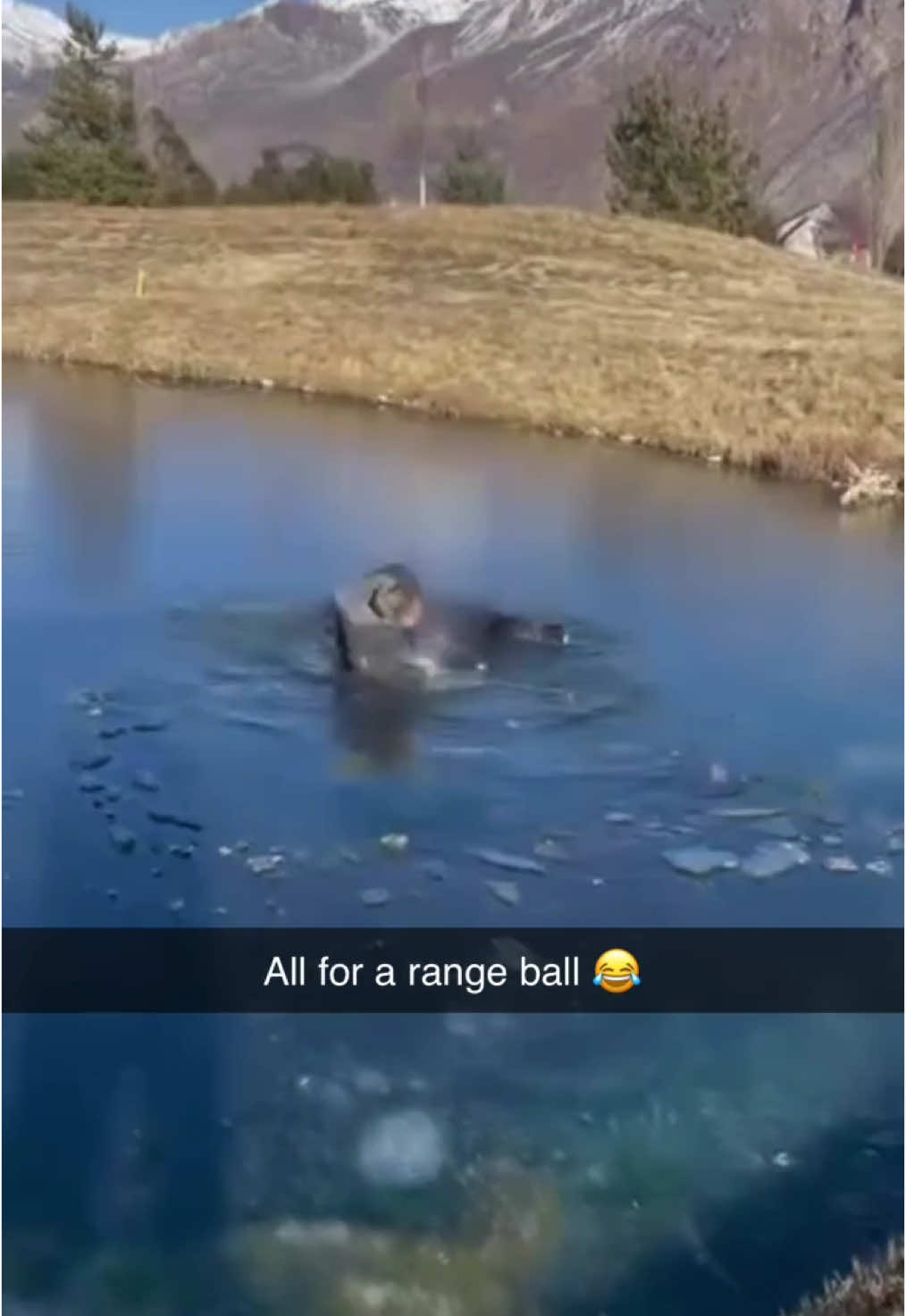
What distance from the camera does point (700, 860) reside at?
5.78ft

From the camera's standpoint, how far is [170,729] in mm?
1971

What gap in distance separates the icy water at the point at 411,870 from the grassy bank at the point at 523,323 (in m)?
0.57

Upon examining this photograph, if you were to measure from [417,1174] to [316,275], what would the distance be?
265cm

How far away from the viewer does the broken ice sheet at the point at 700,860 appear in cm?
174

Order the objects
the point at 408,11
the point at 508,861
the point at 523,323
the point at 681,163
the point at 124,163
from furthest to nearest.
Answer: the point at 523,323, the point at 681,163, the point at 124,163, the point at 508,861, the point at 408,11

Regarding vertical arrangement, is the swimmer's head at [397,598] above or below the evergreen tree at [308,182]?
below

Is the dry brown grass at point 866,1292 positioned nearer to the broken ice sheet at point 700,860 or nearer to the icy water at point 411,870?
the icy water at point 411,870

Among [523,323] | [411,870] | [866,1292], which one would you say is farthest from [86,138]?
[523,323]

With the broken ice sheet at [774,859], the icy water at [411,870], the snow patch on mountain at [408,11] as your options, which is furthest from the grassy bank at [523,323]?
the broken ice sheet at [774,859]

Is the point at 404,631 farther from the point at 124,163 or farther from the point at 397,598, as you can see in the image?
the point at 124,163

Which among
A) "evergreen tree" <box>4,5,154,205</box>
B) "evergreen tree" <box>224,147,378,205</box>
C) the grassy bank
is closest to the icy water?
"evergreen tree" <box>4,5,154,205</box>

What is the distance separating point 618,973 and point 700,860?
409mm

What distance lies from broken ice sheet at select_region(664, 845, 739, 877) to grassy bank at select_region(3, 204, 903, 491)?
1.44 m

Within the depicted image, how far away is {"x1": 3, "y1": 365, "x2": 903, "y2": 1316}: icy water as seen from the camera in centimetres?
139
